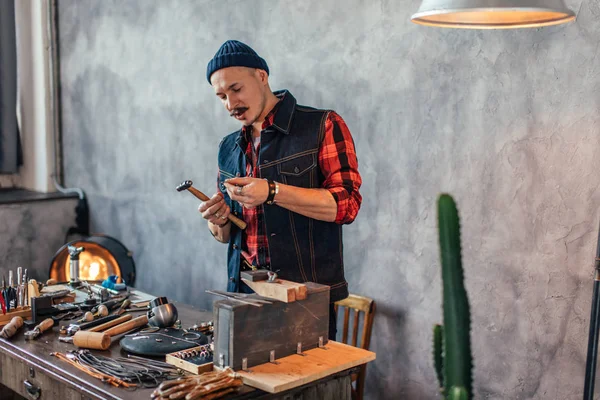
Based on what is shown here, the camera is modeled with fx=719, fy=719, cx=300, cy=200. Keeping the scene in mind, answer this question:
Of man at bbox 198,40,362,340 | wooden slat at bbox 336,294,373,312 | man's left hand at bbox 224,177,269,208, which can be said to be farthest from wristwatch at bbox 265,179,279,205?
wooden slat at bbox 336,294,373,312

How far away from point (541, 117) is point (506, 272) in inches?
27.6

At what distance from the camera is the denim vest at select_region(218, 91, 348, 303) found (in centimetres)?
276

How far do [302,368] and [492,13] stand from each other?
1.23 metres

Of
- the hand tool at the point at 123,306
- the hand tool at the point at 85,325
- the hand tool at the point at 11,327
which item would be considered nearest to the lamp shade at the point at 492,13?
the hand tool at the point at 85,325

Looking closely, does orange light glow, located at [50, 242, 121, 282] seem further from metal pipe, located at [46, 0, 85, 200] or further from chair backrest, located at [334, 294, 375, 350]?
chair backrest, located at [334, 294, 375, 350]

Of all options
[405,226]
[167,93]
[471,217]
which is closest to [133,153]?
[167,93]

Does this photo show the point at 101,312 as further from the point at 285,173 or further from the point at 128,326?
the point at 285,173

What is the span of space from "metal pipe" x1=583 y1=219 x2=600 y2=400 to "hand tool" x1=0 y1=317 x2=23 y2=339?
7.26 feet

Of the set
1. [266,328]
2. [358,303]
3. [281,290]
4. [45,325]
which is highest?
[281,290]

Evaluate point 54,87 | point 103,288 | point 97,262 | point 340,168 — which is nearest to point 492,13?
point 340,168

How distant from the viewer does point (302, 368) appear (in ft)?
7.44

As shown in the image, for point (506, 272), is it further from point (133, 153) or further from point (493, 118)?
point (133, 153)

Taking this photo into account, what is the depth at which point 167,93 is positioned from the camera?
4926mm

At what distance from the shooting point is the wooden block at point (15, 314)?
9.75 feet
